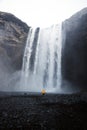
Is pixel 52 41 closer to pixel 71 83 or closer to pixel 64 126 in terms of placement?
pixel 71 83

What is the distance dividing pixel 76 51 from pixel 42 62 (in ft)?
39.4

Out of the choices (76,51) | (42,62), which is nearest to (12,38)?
(42,62)

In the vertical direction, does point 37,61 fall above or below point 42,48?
below

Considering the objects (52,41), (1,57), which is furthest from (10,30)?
(52,41)

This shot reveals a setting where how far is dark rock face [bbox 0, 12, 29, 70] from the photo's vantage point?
57294mm

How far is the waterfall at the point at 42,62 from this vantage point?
52.3 m

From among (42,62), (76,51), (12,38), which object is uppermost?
(12,38)

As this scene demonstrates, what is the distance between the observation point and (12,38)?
59.9m

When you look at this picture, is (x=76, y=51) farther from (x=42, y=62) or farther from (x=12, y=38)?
(x=12, y=38)

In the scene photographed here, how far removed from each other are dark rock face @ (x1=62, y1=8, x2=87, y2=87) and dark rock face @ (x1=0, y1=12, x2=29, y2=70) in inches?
641

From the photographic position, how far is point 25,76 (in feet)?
182

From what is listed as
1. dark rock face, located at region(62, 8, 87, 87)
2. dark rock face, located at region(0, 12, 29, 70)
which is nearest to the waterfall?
dark rock face, located at region(0, 12, 29, 70)

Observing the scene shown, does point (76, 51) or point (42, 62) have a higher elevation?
point (76, 51)

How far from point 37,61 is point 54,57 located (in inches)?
239
